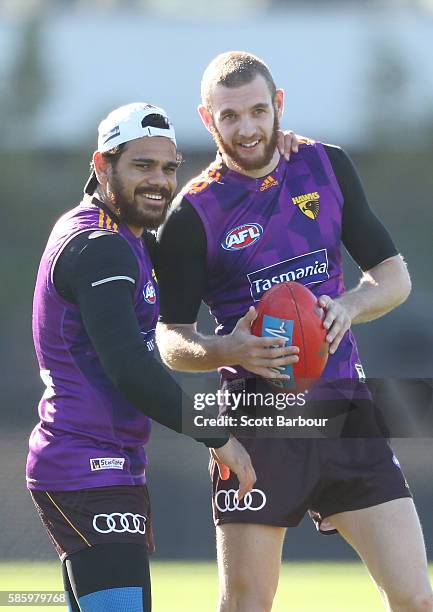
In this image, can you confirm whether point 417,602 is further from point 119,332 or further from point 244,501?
point 119,332

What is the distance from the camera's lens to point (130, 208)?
14.7 ft

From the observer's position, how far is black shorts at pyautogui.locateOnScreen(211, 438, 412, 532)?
4.90 m

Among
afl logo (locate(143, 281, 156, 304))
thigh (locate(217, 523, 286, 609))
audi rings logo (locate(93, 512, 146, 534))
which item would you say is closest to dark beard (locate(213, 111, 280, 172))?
afl logo (locate(143, 281, 156, 304))

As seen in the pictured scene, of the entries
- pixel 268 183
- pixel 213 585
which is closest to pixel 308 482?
pixel 268 183

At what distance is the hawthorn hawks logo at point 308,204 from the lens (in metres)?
5.14

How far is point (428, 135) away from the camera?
83.7ft

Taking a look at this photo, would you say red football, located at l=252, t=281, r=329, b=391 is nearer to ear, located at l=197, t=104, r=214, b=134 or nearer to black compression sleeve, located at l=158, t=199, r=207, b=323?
black compression sleeve, located at l=158, t=199, r=207, b=323

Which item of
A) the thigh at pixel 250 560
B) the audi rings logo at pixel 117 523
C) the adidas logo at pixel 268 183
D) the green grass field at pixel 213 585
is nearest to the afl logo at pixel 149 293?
the audi rings logo at pixel 117 523

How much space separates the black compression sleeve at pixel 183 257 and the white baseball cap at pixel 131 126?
522mm

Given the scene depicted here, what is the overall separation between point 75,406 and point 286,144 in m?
1.60

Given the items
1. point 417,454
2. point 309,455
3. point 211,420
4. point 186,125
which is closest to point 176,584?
point 309,455

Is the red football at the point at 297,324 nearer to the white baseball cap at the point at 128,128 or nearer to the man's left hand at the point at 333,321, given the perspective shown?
the man's left hand at the point at 333,321

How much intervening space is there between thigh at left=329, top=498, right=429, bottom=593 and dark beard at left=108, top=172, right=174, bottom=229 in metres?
1.41

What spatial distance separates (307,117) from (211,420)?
23.2 metres
